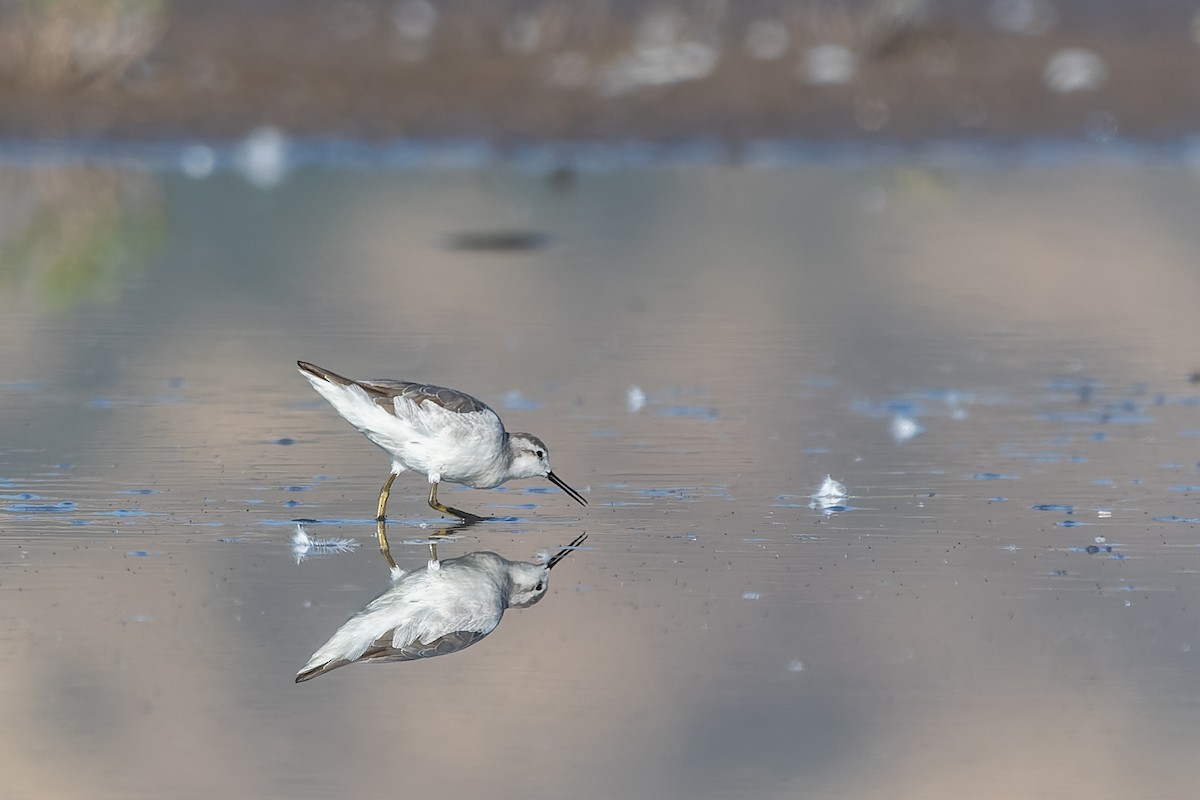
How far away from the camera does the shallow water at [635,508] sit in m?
5.73

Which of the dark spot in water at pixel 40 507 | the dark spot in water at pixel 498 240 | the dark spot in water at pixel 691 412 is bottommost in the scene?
the dark spot in water at pixel 498 240

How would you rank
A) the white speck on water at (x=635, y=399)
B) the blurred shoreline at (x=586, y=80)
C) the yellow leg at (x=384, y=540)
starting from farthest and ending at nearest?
the blurred shoreline at (x=586, y=80) → the white speck on water at (x=635, y=399) → the yellow leg at (x=384, y=540)

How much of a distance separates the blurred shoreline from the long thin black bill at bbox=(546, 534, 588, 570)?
15.3 metres

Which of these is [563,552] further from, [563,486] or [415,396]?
[415,396]

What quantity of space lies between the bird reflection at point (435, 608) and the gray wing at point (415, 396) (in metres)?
0.56

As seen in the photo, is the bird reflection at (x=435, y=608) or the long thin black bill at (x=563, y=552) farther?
the long thin black bill at (x=563, y=552)

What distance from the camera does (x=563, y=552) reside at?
7840mm

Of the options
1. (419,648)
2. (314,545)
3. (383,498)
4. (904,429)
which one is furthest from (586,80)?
(419,648)

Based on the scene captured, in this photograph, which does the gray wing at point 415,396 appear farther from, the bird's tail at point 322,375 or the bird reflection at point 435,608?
the bird reflection at point 435,608

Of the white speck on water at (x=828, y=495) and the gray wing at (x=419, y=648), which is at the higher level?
the gray wing at (x=419, y=648)

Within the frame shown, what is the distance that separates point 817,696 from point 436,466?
97.1 inches

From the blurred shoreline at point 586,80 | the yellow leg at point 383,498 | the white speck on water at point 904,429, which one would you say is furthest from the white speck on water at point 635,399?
the blurred shoreline at point 586,80

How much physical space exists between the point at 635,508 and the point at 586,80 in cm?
1693

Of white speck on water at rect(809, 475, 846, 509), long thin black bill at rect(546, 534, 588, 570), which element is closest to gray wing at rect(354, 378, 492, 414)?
long thin black bill at rect(546, 534, 588, 570)
